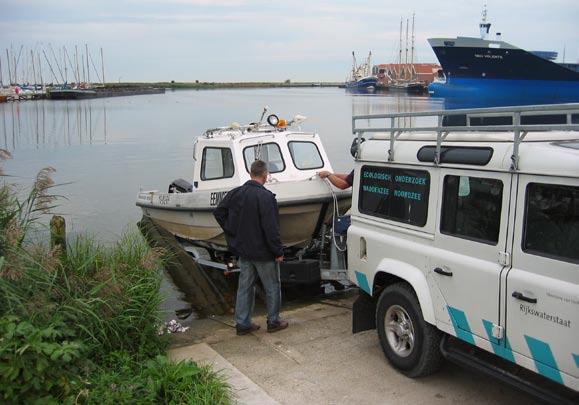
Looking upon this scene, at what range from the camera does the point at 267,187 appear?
9.02m

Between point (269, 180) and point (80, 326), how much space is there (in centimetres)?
559

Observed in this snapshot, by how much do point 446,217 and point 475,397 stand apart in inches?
56.5

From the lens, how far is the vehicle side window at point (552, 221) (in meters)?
3.38

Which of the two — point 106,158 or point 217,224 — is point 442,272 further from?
point 106,158

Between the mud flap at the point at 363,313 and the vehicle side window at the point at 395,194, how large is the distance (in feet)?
2.72

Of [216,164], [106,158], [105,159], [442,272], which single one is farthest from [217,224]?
[106,158]

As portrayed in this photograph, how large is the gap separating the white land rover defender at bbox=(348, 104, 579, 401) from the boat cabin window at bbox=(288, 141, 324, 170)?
4.92 m

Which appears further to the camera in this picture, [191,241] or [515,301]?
[191,241]

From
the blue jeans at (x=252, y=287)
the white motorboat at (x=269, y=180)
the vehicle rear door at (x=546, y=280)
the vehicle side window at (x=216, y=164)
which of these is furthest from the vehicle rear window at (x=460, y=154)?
the vehicle side window at (x=216, y=164)

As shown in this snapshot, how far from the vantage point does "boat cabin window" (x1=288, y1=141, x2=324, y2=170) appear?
10383 mm

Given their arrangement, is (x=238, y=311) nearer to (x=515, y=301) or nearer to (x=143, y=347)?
(x=143, y=347)

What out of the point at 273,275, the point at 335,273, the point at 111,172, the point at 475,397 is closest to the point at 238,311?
the point at 273,275

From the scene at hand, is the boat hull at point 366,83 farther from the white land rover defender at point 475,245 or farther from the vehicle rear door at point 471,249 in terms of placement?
the vehicle rear door at point 471,249

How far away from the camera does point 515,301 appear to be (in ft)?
12.0
